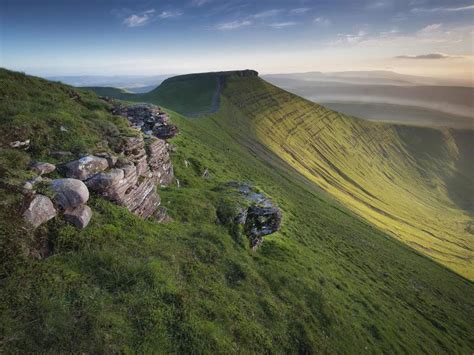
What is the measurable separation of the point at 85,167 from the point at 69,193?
3.00 meters

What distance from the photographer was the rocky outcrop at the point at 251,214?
2875 cm

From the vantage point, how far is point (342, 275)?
34812mm

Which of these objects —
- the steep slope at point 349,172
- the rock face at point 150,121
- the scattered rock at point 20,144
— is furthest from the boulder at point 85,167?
the steep slope at point 349,172

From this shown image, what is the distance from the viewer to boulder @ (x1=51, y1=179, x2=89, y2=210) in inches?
585

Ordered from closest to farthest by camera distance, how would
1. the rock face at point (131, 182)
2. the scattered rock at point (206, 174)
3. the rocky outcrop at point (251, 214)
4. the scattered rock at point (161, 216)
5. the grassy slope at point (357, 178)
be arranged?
the rock face at point (131, 182)
the scattered rock at point (161, 216)
the rocky outcrop at point (251, 214)
the scattered rock at point (206, 174)
the grassy slope at point (357, 178)

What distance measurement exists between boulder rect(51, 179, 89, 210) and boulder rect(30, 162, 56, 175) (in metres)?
1.51

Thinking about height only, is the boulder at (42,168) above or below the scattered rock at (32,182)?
above

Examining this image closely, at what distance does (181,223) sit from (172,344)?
11.9 metres

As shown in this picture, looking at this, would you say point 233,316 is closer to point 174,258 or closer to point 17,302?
point 174,258

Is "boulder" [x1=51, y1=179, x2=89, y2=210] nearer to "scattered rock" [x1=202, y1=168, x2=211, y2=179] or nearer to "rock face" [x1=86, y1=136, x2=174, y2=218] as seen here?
"rock face" [x1=86, y1=136, x2=174, y2=218]

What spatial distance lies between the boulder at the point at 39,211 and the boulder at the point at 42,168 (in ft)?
9.18

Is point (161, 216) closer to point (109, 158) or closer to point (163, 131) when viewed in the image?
point (109, 158)

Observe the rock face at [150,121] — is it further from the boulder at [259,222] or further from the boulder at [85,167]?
the boulder at [85,167]

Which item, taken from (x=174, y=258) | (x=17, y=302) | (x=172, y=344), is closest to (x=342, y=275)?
(x=174, y=258)
